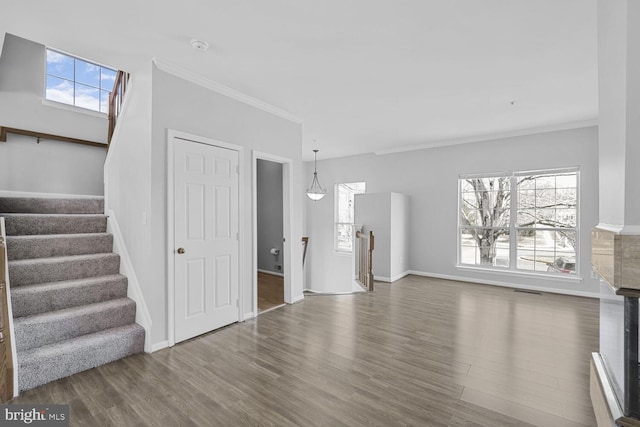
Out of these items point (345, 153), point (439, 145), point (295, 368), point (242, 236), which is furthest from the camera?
point (345, 153)

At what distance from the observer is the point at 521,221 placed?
548cm

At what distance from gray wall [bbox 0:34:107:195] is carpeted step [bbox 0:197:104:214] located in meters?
0.75

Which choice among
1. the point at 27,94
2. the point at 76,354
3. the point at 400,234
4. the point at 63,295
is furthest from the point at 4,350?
the point at 400,234

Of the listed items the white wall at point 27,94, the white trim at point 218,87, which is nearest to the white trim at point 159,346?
the white trim at point 218,87

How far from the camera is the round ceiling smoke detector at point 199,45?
2603 mm

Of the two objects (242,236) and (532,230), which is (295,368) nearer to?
(242,236)

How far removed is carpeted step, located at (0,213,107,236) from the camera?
3.29m

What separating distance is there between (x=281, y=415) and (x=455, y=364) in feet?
5.30

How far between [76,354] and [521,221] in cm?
645

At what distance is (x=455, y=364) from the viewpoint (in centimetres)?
271

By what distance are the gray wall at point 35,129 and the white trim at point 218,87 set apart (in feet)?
9.47

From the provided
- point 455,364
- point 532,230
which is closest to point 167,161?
point 455,364

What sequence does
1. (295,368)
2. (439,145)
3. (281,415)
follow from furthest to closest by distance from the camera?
1. (439,145)
2. (295,368)
3. (281,415)

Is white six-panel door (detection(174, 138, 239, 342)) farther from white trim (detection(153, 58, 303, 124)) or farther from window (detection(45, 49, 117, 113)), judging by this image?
window (detection(45, 49, 117, 113))
